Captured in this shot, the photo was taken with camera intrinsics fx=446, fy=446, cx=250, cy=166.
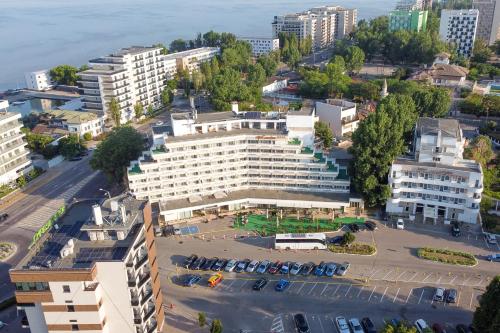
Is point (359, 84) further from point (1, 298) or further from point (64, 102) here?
point (1, 298)

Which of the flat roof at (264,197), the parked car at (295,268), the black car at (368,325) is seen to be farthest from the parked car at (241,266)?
the black car at (368,325)

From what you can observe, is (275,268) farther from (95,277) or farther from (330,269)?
(95,277)

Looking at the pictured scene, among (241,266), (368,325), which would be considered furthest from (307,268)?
(368,325)

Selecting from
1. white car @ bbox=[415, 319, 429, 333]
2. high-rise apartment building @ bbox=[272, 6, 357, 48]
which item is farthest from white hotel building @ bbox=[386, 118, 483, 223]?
high-rise apartment building @ bbox=[272, 6, 357, 48]

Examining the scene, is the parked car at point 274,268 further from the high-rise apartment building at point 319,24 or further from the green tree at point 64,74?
the high-rise apartment building at point 319,24

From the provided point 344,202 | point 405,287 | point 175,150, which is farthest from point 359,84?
point 405,287

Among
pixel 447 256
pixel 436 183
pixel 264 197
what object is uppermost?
pixel 436 183

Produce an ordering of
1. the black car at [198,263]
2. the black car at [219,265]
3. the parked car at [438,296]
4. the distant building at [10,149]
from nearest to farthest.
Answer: the parked car at [438,296]
the black car at [219,265]
the black car at [198,263]
the distant building at [10,149]
